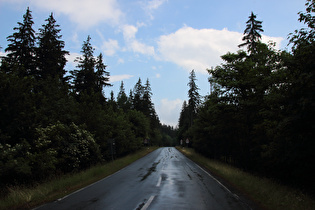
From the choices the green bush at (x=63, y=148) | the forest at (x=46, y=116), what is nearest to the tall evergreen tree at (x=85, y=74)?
the forest at (x=46, y=116)

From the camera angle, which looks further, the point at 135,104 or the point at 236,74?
the point at 135,104

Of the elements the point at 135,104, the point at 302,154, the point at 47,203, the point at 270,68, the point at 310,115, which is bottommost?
the point at 47,203

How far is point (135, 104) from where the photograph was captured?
68000 mm

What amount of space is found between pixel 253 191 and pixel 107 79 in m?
37.5

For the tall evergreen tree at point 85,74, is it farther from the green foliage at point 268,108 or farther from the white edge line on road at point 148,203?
the white edge line on road at point 148,203

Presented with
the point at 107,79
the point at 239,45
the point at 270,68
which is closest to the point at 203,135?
the point at 239,45

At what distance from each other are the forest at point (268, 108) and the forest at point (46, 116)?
435 inches

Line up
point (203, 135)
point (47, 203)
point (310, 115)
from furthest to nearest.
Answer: point (203, 135)
point (47, 203)
point (310, 115)

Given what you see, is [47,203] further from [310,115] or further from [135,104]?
[135,104]

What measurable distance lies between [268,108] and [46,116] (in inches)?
576

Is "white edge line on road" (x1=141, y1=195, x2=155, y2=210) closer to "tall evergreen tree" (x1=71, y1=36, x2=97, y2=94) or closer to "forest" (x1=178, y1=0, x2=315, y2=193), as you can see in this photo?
"forest" (x1=178, y1=0, x2=315, y2=193)

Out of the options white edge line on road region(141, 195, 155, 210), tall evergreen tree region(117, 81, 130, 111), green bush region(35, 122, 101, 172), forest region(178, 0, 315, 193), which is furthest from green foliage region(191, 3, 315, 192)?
tall evergreen tree region(117, 81, 130, 111)

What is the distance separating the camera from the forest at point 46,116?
11484 millimetres

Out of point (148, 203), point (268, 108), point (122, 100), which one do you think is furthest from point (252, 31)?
point (122, 100)
